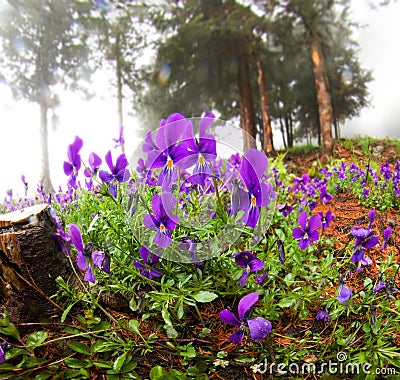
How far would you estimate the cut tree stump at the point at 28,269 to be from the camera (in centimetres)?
114

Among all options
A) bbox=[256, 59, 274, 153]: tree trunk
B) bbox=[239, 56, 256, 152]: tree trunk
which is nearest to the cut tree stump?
bbox=[256, 59, 274, 153]: tree trunk

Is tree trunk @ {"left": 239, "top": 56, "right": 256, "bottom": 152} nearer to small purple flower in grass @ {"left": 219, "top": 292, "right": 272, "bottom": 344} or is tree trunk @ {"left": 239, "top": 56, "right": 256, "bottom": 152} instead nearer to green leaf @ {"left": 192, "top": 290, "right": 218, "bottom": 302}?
green leaf @ {"left": 192, "top": 290, "right": 218, "bottom": 302}

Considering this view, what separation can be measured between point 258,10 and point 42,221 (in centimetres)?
649

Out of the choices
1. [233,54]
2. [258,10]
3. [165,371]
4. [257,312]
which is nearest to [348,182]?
[257,312]

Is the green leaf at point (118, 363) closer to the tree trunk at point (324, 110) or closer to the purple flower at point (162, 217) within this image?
the purple flower at point (162, 217)

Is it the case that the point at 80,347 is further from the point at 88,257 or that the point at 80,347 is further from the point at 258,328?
the point at 258,328

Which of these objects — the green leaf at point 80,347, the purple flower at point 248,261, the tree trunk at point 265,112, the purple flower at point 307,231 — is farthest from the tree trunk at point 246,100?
the green leaf at point 80,347

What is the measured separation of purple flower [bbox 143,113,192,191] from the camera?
0.84 meters

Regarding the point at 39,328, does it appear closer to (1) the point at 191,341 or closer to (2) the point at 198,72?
(1) the point at 191,341

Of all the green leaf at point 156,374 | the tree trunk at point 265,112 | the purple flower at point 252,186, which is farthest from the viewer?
the tree trunk at point 265,112

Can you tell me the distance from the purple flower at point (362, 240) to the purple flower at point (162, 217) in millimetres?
569

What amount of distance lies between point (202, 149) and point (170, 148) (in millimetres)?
80

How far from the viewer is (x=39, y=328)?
113 cm

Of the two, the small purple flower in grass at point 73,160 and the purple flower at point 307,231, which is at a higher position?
the small purple flower in grass at point 73,160
